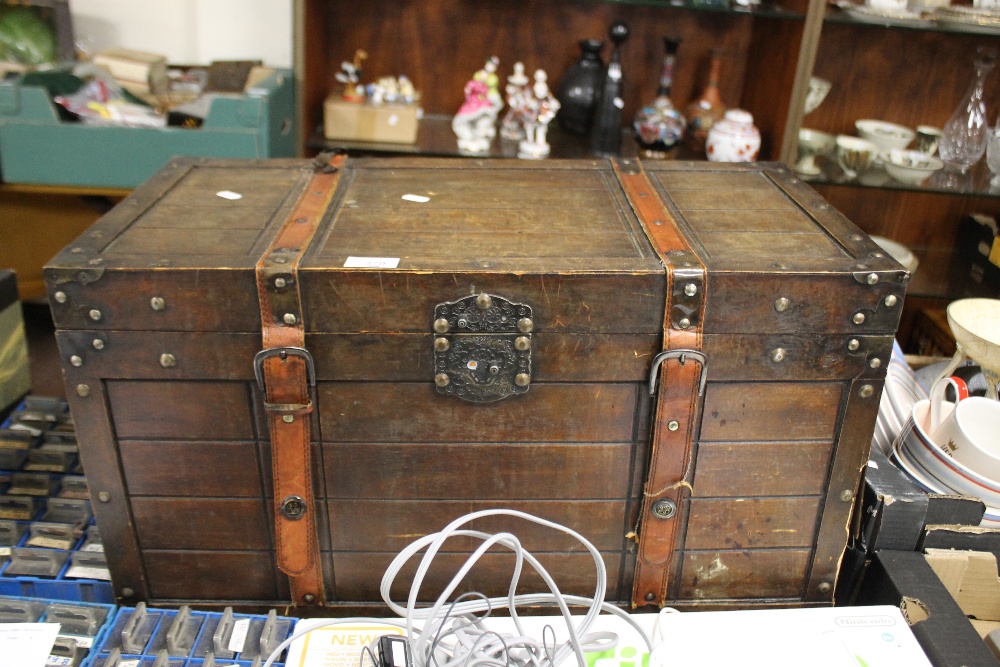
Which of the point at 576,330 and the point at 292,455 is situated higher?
the point at 576,330

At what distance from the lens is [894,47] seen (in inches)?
85.1

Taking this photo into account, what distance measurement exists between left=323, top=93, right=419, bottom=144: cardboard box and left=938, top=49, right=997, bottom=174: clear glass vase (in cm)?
135

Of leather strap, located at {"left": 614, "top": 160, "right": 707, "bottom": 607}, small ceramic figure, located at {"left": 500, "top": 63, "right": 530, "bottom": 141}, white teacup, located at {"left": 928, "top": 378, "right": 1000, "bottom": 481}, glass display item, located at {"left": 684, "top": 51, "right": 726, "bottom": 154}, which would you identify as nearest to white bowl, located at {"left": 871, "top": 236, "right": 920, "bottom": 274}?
glass display item, located at {"left": 684, "top": 51, "right": 726, "bottom": 154}

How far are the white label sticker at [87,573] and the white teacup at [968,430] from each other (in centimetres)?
138

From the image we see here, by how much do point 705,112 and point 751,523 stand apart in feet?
4.14

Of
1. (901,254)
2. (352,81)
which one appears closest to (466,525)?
(352,81)

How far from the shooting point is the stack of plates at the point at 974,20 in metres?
1.86

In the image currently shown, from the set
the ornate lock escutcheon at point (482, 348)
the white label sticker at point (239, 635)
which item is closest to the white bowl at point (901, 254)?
the ornate lock escutcheon at point (482, 348)

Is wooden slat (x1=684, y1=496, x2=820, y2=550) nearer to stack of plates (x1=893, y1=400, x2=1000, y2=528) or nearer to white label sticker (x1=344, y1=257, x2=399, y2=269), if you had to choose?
stack of plates (x1=893, y1=400, x2=1000, y2=528)

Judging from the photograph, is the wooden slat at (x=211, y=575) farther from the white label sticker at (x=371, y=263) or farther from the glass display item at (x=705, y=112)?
the glass display item at (x=705, y=112)

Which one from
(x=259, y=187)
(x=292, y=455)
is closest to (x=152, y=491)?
(x=292, y=455)

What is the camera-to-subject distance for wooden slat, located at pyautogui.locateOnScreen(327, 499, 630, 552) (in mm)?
1227

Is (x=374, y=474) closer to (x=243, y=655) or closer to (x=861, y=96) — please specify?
(x=243, y=655)

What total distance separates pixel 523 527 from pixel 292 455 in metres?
0.36
